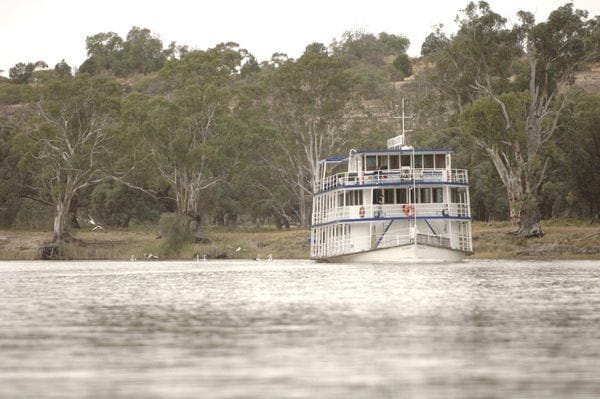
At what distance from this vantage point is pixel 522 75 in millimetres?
88938

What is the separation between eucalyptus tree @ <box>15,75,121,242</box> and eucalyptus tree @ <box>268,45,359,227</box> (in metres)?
16.8

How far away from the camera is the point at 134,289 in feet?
136

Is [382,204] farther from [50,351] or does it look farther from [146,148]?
[50,351]

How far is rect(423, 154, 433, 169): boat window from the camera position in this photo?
71738mm

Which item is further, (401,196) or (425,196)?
(401,196)

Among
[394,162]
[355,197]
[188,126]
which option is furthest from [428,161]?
[188,126]

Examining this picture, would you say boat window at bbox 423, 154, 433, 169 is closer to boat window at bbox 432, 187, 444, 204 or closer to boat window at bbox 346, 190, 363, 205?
boat window at bbox 432, 187, 444, 204

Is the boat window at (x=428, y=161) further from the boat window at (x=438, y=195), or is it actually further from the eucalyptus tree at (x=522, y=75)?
the eucalyptus tree at (x=522, y=75)

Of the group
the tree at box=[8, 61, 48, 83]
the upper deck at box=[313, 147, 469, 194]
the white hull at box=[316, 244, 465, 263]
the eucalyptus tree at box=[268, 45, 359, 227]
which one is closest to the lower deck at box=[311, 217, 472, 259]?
Result: the white hull at box=[316, 244, 465, 263]

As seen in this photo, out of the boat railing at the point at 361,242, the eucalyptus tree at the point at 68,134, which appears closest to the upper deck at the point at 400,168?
the boat railing at the point at 361,242

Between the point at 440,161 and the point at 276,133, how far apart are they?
38181mm

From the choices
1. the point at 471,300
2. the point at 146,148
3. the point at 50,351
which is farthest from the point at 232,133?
the point at 50,351

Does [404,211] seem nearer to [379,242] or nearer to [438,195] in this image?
[379,242]

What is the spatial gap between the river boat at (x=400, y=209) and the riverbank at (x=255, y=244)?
10.9 meters
